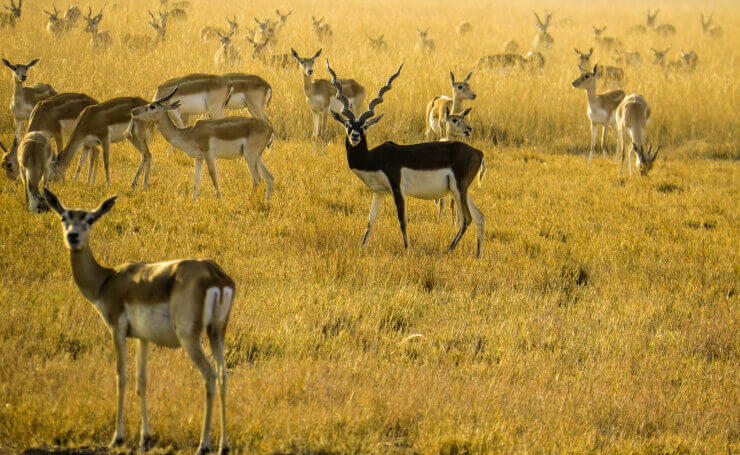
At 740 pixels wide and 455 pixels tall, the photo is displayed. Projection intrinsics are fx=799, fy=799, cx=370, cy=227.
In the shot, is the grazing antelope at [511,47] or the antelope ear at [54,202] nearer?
the antelope ear at [54,202]

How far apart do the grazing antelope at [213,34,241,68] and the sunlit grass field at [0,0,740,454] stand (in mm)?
2791

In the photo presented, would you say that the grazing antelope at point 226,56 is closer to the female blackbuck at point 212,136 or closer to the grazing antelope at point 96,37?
the grazing antelope at point 96,37

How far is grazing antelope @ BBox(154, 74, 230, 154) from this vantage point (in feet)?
39.0

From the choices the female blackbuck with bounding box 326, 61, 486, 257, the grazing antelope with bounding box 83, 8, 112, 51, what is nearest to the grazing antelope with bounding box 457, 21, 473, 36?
the grazing antelope with bounding box 83, 8, 112, 51

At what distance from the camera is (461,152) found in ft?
27.3

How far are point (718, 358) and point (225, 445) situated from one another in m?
4.23

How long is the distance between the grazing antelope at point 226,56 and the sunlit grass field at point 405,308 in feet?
9.16

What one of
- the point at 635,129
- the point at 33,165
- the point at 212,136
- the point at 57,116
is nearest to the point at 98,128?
the point at 57,116

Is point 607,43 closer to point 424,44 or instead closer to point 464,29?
point 464,29

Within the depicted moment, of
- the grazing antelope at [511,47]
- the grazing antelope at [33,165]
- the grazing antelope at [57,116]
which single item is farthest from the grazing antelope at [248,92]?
the grazing antelope at [511,47]

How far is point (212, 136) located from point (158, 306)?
18.9 feet

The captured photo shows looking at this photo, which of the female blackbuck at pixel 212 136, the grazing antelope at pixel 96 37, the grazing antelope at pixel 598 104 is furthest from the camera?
the grazing antelope at pixel 96 37

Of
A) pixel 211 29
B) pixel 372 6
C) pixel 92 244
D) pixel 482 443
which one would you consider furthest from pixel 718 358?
pixel 372 6

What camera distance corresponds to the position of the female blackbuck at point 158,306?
3895 millimetres
